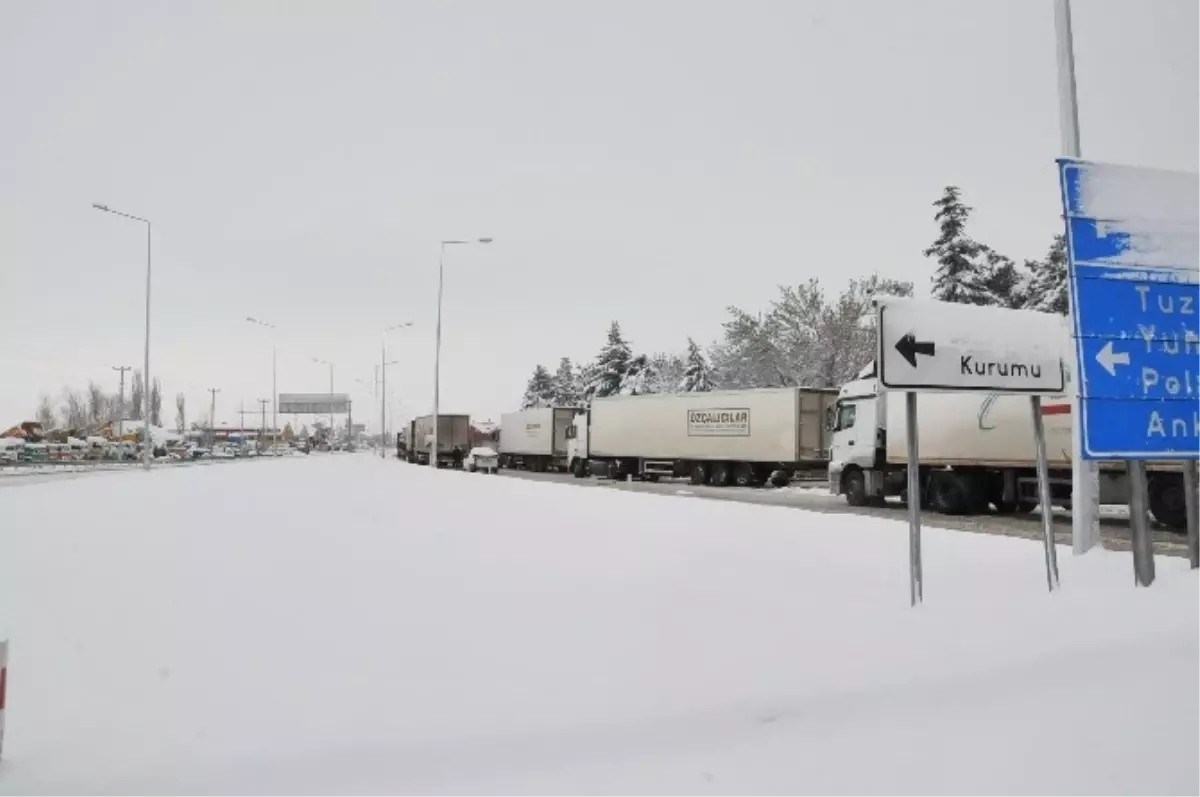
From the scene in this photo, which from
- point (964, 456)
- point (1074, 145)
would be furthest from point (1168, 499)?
point (1074, 145)

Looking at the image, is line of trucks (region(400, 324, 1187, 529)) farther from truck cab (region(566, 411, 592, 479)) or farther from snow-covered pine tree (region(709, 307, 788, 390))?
snow-covered pine tree (region(709, 307, 788, 390))

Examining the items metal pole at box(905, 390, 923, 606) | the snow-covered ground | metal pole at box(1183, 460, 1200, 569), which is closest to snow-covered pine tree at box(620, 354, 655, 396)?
the snow-covered ground

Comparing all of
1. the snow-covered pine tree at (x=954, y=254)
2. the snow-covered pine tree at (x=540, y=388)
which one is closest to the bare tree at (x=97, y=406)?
the snow-covered pine tree at (x=540, y=388)

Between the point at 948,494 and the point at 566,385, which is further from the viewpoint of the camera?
the point at 566,385

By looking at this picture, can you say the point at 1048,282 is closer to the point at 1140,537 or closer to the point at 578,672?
the point at 1140,537

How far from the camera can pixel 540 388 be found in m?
123

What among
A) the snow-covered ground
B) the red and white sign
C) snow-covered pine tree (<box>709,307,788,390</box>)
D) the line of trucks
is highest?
snow-covered pine tree (<box>709,307,788,390</box>)

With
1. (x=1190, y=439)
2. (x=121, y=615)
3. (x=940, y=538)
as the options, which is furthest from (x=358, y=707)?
(x=940, y=538)

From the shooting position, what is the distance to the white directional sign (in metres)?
7.32

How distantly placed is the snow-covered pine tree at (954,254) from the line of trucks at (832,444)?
1758 cm

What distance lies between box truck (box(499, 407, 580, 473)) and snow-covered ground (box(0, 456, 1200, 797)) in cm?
4218

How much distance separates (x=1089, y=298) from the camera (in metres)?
7.86

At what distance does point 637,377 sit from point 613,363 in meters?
3.10

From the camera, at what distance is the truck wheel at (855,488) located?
2317cm
